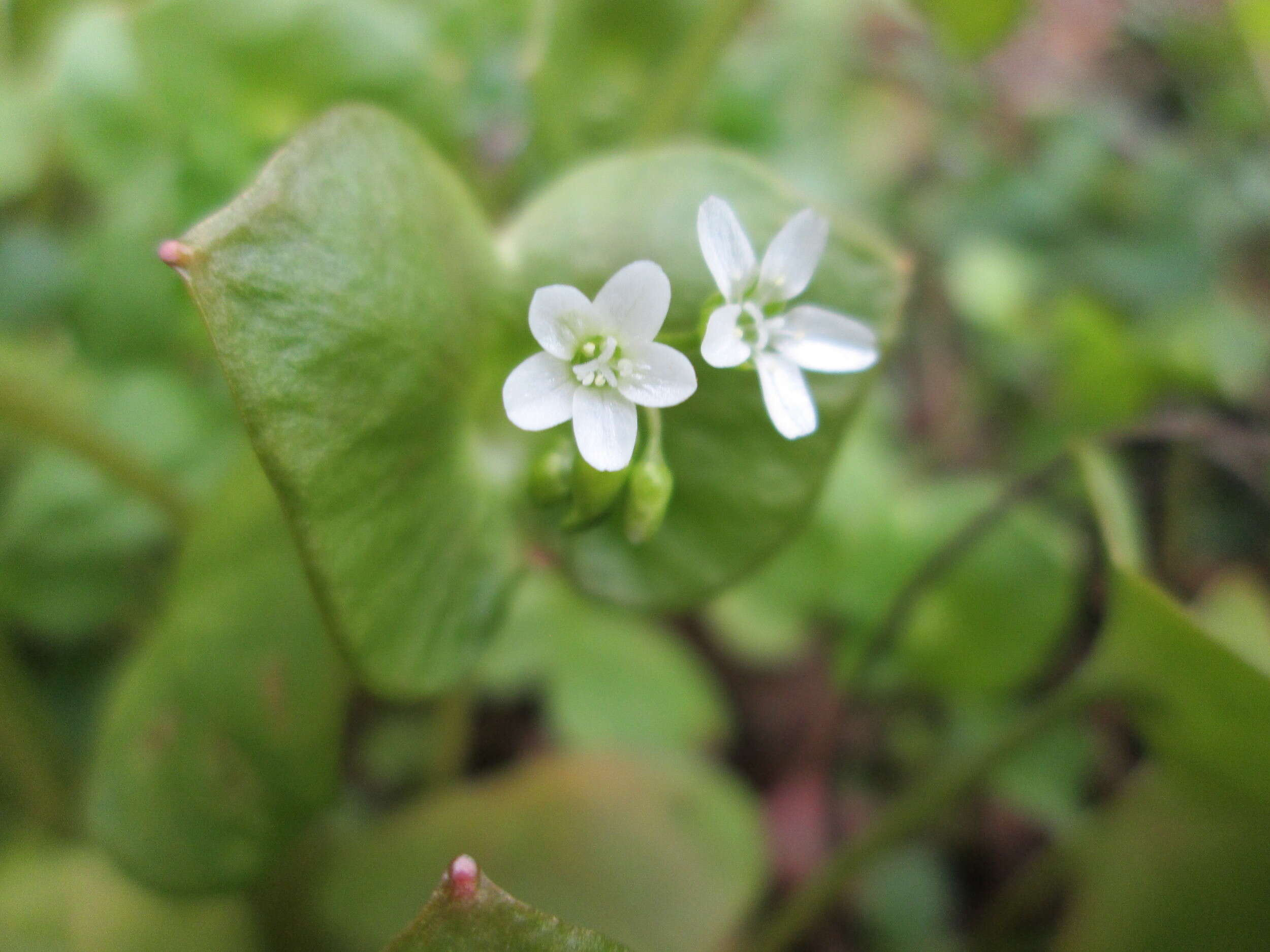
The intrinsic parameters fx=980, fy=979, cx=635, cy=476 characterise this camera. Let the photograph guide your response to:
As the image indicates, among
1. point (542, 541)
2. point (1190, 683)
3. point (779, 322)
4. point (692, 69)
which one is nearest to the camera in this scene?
point (779, 322)

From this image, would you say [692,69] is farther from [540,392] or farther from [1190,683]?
[1190,683]

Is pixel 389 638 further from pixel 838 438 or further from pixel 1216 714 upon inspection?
pixel 1216 714

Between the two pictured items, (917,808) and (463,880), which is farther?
(917,808)

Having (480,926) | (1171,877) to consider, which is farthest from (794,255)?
(1171,877)

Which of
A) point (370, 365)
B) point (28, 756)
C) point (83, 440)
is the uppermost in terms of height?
point (83, 440)

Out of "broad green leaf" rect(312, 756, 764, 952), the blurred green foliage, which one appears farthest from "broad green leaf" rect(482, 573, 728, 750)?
"broad green leaf" rect(312, 756, 764, 952)

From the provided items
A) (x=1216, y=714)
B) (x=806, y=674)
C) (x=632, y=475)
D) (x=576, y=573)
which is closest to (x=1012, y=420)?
(x=806, y=674)

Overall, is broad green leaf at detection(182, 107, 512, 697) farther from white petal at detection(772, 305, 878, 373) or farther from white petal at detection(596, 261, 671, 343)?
A: white petal at detection(772, 305, 878, 373)
